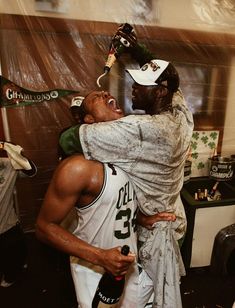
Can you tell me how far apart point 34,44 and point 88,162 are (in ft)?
4.33

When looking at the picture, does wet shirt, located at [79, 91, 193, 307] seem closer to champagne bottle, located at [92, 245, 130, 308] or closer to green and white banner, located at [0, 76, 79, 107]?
champagne bottle, located at [92, 245, 130, 308]

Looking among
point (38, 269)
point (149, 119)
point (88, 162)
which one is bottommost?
point (38, 269)

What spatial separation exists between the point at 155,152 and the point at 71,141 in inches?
13.0

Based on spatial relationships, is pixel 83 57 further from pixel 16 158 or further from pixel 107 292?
pixel 107 292

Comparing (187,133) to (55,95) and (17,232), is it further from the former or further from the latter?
(17,232)

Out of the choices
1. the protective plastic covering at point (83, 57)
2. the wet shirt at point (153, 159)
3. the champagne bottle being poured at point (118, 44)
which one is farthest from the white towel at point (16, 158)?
the wet shirt at point (153, 159)

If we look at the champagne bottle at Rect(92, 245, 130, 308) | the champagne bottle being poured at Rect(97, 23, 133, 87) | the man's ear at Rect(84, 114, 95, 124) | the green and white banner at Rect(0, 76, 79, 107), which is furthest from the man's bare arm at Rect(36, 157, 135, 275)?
the green and white banner at Rect(0, 76, 79, 107)

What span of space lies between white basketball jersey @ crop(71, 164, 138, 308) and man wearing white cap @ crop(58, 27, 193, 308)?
0.05m

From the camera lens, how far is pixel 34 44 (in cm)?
187

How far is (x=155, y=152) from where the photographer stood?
102 cm

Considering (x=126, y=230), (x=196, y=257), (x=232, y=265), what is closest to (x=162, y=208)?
(x=126, y=230)

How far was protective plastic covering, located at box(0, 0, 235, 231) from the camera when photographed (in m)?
1.86

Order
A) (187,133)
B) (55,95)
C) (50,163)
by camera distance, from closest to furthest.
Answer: (187,133) < (55,95) < (50,163)

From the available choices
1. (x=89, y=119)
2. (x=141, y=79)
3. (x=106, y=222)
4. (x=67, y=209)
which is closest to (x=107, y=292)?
(x=106, y=222)
